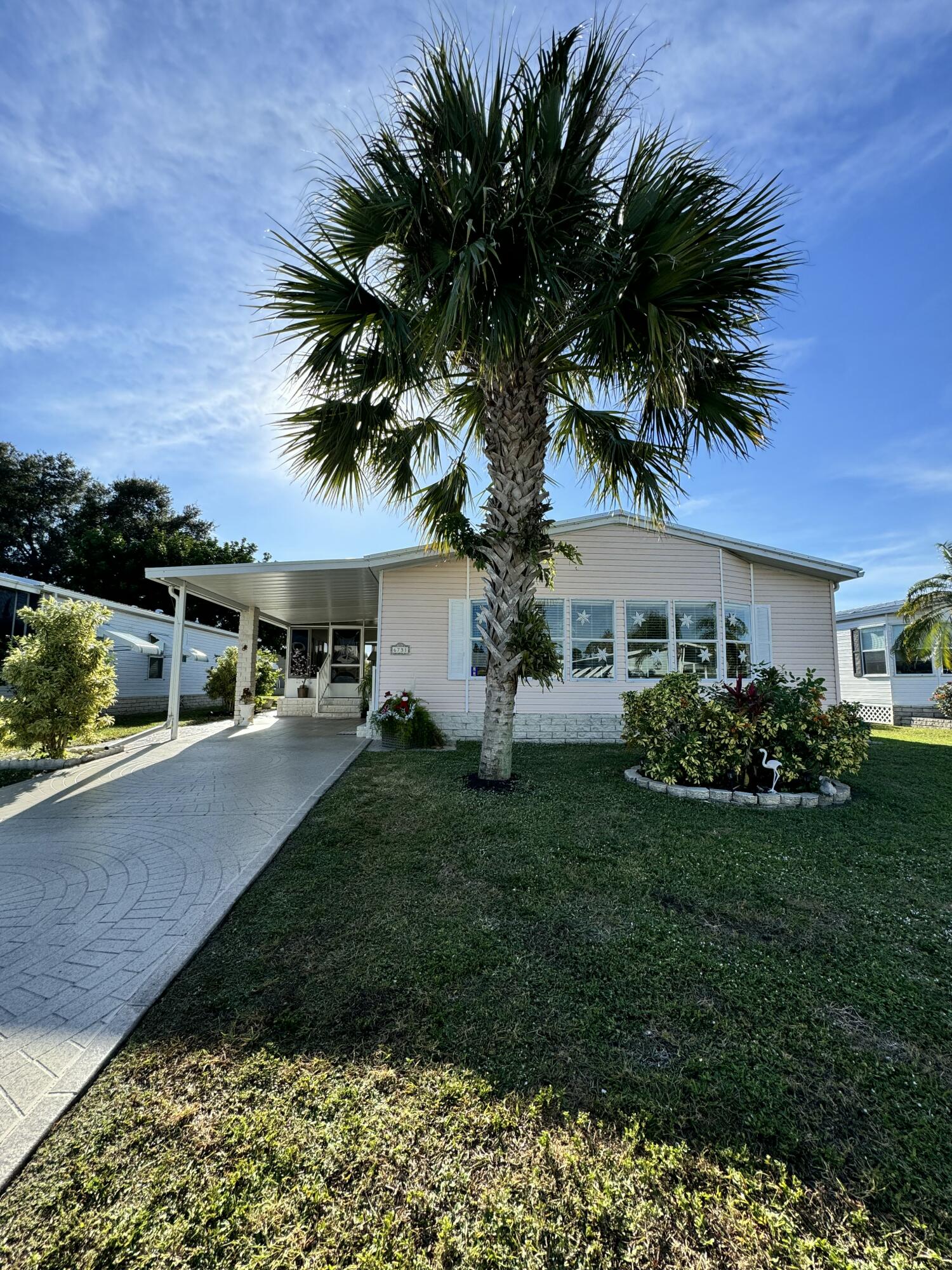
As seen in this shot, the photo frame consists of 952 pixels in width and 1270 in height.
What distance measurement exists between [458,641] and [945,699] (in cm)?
1477

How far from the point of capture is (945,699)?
15656 millimetres

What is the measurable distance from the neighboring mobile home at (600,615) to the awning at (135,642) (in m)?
5.56

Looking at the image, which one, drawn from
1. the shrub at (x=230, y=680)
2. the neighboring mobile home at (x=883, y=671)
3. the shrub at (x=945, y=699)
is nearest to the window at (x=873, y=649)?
the neighboring mobile home at (x=883, y=671)

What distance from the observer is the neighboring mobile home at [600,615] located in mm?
10875

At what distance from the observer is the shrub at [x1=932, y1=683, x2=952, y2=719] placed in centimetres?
1555

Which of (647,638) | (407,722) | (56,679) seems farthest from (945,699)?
(56,679)

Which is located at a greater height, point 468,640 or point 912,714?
point 468,640

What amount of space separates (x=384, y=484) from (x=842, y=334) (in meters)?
7.39

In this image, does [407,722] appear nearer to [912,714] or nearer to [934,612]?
[934,612]

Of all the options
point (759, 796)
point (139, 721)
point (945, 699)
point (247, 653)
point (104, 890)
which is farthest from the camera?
point (945, 699)

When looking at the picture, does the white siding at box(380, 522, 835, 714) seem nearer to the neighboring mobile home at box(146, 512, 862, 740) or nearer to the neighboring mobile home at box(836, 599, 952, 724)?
the neighboring mobile home at box(146, 512, 862, 740)

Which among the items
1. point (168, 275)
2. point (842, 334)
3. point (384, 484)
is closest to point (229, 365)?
point (168, 275)

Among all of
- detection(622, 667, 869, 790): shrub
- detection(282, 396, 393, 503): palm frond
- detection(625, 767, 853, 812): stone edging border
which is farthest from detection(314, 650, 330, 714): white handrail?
detection(625, 767, 853, 812): stone edging border

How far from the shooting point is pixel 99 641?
29.2 ft
